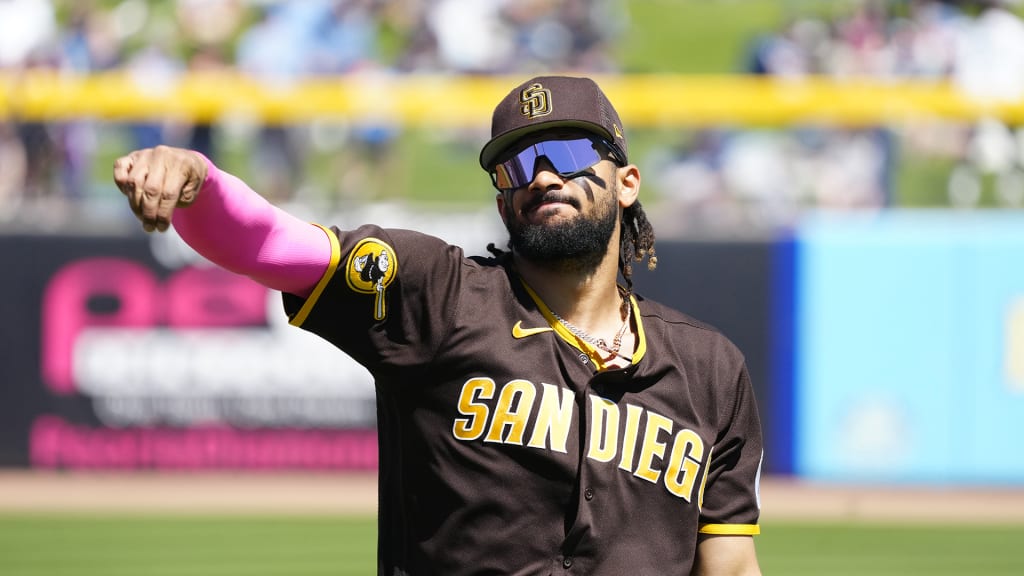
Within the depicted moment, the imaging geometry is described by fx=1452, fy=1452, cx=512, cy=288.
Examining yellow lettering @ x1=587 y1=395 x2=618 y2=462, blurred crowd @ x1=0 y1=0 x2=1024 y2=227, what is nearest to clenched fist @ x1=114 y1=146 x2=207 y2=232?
yellow lettering @ x1=587 y1=395 x2=618 y2=462

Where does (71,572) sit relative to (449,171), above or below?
below

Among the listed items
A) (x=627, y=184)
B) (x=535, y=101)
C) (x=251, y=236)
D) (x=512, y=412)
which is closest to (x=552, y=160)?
(x=535, y=101)

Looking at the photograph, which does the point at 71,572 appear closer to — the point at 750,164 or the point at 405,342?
the point at 405,342

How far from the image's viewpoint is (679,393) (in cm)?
309

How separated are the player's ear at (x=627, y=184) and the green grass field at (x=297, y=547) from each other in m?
4.95

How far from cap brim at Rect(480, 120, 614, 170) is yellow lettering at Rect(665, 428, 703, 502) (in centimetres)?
66

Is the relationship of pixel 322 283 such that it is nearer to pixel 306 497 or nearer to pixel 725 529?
pixel 725 529

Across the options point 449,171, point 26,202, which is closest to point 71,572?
point 26,202

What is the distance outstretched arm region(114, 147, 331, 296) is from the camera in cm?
232

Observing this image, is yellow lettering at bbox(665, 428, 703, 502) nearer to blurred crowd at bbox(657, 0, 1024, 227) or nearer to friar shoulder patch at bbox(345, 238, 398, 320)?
friar shoulder patch at bbox(345, 238, 398, 320)

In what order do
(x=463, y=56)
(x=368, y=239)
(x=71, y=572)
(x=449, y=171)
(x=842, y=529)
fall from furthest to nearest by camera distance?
1. (x=463, y=56)
2. (x=449, y=171)
3. (x=842, y=529)
4. (x=71, y=572)
5. (x=368, y=239)

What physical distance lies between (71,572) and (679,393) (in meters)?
5.56

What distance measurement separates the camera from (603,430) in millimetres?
2984

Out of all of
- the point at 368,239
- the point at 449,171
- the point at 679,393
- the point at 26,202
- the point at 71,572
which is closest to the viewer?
the point at 368,239
